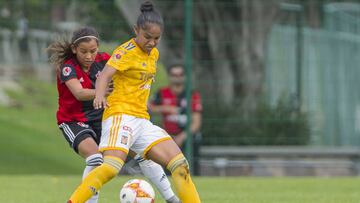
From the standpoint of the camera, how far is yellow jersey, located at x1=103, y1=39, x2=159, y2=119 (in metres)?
7.96

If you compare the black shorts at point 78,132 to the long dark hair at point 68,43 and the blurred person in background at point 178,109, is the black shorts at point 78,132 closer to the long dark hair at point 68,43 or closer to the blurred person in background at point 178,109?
the long dark hair at point 68,43

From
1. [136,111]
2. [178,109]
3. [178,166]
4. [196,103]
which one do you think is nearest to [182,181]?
[178,166]

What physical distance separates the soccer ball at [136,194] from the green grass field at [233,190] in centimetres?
153

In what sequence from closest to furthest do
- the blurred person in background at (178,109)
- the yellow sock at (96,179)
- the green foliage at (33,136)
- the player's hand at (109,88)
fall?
the yellow sock at (96,179), the player's hand at (109,88), the blurred person in background at (178,109), the green foliage at (33,136)

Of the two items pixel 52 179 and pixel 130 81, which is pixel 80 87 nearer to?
pixel 130 81

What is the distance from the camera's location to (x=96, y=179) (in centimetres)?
763

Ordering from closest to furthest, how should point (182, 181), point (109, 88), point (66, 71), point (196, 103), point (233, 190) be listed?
1. point (182, 181)
2. point (109, 88)
3. point (66, 71)
4. point (233, 190)
5. point (196, 103)

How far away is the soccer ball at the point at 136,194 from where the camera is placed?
8.23 meters

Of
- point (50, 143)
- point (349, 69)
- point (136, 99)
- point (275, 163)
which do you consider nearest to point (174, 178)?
point (136, 99)

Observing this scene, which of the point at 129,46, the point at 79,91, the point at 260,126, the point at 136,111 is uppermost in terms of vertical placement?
the point at 129,46

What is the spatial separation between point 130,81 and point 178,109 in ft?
25.4

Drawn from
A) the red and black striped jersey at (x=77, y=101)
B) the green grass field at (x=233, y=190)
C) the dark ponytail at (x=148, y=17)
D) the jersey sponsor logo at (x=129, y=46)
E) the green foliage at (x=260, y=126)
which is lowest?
the green grass field at (x=233, y=190)

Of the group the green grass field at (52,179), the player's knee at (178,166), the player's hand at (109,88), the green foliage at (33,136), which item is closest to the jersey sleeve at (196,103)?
the green grass field at (52,179)

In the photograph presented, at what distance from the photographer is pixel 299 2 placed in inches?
650
